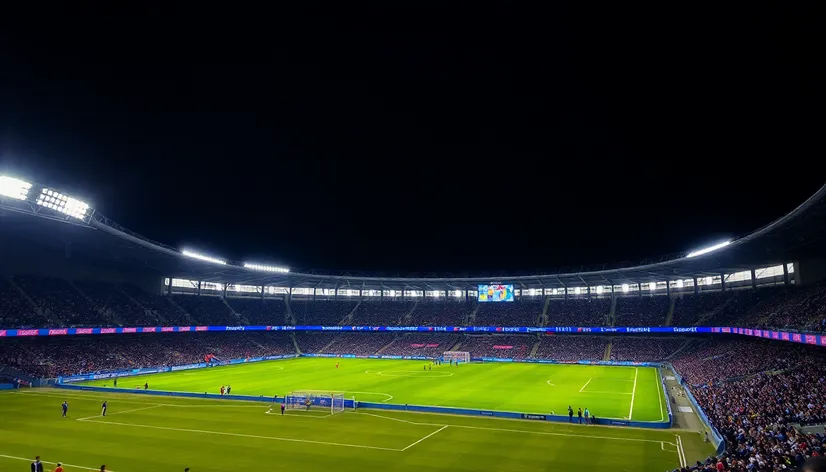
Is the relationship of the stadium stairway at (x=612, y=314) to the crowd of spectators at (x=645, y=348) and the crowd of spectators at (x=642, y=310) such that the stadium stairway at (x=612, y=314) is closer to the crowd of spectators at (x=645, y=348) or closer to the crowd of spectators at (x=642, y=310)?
the crowd of spectators at (x=642, y=310)

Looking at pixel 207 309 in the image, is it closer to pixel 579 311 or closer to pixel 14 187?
pixel 14 187

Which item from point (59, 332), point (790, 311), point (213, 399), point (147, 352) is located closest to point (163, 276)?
point (147, 352)

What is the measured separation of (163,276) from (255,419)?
2313 inches

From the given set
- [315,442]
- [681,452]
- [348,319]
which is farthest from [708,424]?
[348,319]

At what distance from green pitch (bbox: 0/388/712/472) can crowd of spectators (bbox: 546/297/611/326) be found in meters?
58.2

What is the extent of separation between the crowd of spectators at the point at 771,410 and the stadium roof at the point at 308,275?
10.3 m

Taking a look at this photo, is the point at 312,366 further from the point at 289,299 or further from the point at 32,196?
the point at 32,196

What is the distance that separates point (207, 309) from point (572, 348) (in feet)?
210

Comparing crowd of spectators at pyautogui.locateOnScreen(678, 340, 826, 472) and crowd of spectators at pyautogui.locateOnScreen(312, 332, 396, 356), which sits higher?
crowd of spectators at pyautogui.locateOnScreen(312, 332, 396, 356)

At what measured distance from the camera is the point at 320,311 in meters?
113

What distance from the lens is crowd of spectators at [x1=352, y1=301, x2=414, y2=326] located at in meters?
108

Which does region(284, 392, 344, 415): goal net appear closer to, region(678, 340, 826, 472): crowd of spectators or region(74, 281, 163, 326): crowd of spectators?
region(678, 340, 826, 472): crowd of spectators

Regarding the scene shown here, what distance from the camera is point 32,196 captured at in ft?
147

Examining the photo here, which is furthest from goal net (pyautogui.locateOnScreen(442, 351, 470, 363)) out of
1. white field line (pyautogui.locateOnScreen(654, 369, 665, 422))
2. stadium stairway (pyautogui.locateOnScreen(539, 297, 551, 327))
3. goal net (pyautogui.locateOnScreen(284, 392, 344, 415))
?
goal net (pyautogui.locateOnScreen(284, 392, 344, 415))
